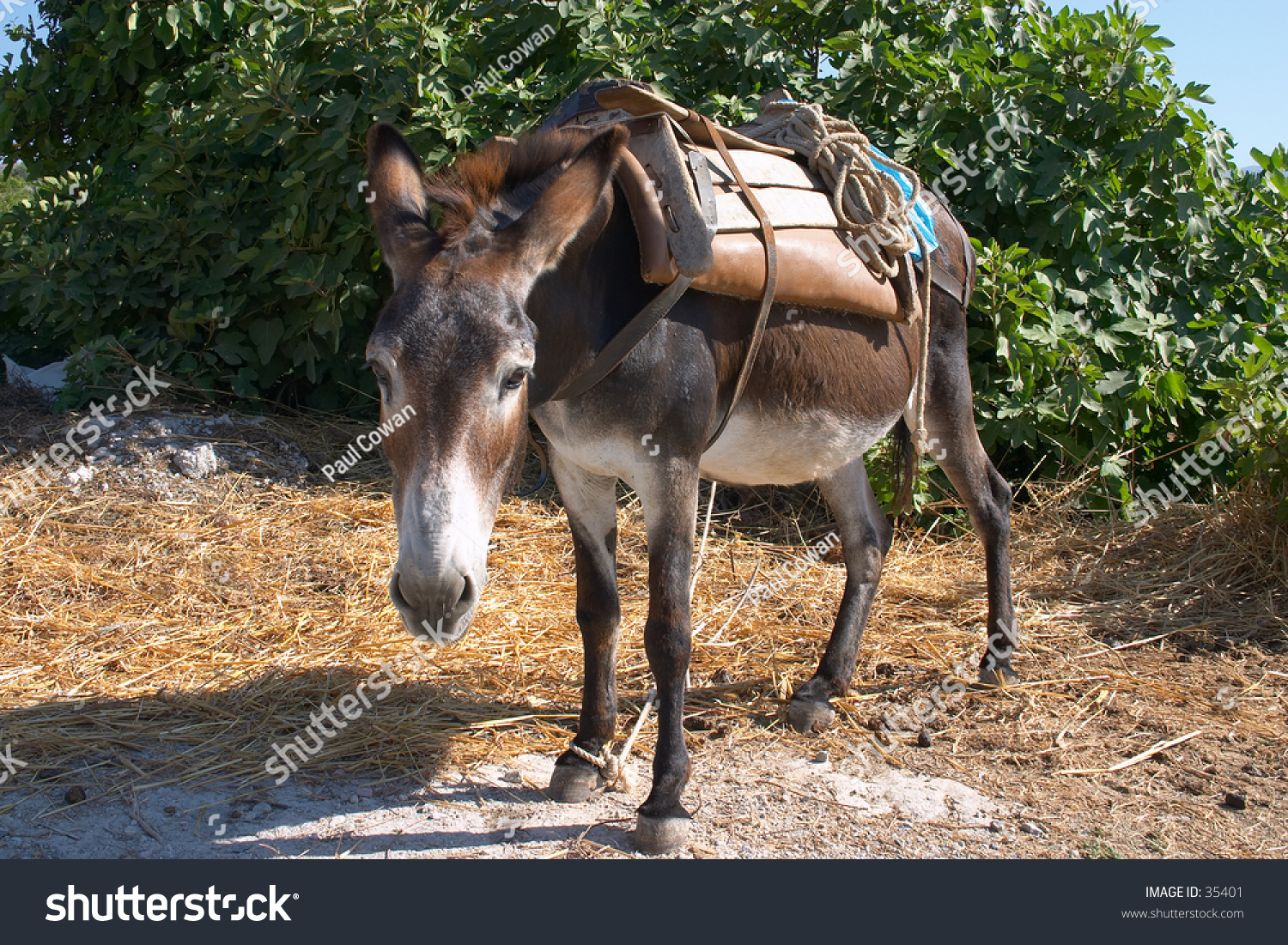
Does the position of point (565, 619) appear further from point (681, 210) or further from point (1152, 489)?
point (1152, 489)

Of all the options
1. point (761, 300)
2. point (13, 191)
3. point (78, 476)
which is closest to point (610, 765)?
point (761, 300)

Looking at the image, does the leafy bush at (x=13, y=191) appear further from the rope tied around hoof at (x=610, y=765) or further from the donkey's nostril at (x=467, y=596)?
the donkey's nostril at (x=467, y=596)

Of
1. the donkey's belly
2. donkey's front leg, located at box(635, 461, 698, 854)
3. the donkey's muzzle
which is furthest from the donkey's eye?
the donkey's belly

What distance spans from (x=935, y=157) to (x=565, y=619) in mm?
3031

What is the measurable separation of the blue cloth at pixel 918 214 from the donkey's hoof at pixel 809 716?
167 cm

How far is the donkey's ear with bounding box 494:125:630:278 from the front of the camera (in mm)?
2262

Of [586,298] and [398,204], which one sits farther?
[586,298]

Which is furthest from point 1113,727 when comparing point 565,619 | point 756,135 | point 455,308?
point 455,308

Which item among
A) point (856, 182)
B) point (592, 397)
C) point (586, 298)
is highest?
point (856, 182)

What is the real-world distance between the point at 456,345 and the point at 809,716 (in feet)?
6.67

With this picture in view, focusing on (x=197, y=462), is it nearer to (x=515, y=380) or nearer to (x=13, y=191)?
(x=515, y=380)

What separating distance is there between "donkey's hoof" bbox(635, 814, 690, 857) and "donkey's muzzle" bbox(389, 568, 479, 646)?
35.6 inches

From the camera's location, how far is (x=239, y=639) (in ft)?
12.9

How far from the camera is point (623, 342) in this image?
2.51 metres
